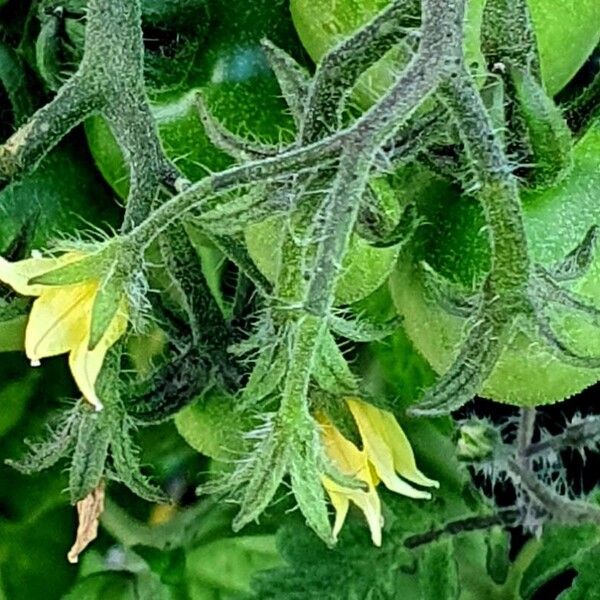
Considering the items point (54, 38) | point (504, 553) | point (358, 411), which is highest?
point (54, 38)

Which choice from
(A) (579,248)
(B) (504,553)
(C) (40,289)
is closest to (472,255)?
(A) (579,248)

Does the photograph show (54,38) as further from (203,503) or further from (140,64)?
(203,503)

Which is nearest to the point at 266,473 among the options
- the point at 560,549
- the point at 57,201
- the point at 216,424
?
the point at 216,424

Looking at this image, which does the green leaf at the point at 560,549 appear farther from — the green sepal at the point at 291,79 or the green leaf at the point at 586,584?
the green sepal at the point at 291,79

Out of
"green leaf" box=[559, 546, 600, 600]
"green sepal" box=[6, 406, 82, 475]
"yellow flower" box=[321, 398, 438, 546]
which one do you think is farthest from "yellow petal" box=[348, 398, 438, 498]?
"green leaf" box=[559, 546, 600, 600]

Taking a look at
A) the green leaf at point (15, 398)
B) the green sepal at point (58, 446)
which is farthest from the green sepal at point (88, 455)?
the green leaf at point (15, 398)
